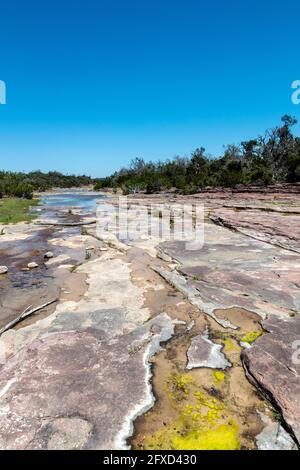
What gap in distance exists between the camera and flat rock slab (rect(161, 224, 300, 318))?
6086 mm

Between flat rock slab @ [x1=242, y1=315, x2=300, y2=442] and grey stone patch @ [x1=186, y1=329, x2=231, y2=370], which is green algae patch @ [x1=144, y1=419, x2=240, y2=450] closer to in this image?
flat rock slab @ [x1=242, y1=315, x2=300, y2=442]

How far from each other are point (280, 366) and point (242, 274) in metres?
4.04

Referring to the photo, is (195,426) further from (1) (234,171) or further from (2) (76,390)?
(1) (234,171)

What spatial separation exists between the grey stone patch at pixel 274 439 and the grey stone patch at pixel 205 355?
1.07 m

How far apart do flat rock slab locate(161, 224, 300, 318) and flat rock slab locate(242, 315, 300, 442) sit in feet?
2.59

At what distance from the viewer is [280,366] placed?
3.92 metres

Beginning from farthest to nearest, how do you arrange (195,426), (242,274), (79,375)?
(242,274)
(79,375)
(195,426)

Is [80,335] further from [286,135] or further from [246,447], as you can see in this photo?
[286,135]

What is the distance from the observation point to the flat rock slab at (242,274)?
20.0 feet

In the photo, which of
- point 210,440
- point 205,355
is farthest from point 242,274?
point 210,440

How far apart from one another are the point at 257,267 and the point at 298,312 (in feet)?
9.56

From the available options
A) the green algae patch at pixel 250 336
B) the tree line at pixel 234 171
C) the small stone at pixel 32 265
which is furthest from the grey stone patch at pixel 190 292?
the tree line at pixel 234 171

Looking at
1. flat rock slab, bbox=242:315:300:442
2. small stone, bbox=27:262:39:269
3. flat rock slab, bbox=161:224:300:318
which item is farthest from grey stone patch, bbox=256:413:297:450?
small stone, bbox=27:262:39:269

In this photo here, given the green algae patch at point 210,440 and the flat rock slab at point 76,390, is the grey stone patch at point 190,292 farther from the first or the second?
the green algae patch at point 210,440
